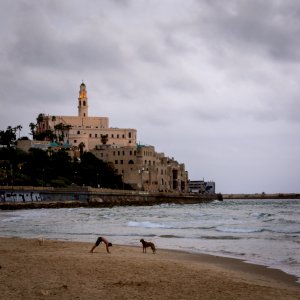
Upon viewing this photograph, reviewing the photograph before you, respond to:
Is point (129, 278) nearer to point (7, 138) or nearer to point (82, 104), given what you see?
point (7, 138)

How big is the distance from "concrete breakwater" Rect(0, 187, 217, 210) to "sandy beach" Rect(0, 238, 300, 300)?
260 feet

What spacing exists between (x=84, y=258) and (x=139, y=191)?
130991 millimetres

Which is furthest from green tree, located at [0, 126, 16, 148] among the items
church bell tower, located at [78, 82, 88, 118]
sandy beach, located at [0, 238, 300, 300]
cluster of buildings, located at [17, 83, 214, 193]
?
sandy beach, located at [0, 238, 300, 300]

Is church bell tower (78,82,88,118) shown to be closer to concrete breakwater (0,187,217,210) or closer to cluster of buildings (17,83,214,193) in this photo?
cluster of buildings (17,83,214,193)

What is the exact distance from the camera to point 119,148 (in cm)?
16312

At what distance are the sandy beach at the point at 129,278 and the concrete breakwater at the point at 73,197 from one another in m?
79.3

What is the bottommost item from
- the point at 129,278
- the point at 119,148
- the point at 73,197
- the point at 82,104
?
the point at 129,278

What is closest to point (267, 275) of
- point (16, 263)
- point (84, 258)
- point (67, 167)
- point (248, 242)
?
point (84, 258)

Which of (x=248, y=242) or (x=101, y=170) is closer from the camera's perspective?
(x=248, y=242)

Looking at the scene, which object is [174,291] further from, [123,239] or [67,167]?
[67,167]

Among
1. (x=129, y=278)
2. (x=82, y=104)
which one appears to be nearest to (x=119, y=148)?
(x=82, y=104)

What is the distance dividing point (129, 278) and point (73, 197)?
10706 cm

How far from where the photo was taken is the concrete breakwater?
101 metres

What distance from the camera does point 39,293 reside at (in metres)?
10.9
